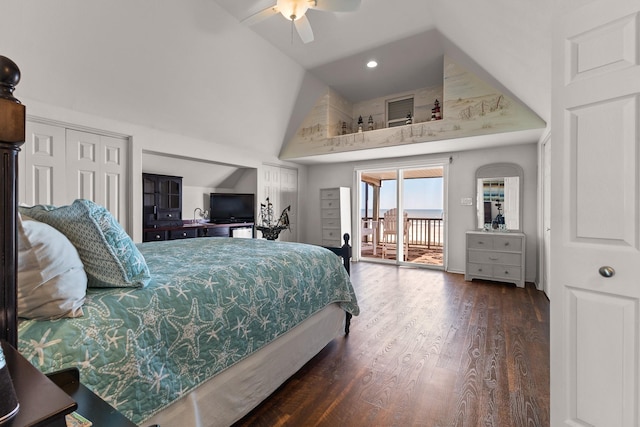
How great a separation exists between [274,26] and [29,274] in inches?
142

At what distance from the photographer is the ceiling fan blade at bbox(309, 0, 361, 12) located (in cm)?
248

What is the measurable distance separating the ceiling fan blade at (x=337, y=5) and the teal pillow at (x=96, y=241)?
2365mm

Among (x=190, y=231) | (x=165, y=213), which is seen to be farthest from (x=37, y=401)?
(x=165, y=213)

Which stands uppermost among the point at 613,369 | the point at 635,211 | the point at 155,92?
the point at 155,92

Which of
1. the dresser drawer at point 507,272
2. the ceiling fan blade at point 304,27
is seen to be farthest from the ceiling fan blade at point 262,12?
the dresser drawer at point 507,272

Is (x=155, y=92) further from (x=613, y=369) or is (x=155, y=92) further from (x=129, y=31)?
(x=613, y=369)

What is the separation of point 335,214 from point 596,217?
15.6ft

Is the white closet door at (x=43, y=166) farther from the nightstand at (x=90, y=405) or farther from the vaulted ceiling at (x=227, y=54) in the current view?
the nightstand at (x=90, y=405)

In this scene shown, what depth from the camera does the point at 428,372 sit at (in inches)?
80.0

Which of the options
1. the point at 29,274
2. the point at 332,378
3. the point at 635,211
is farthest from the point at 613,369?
the point at 29,274

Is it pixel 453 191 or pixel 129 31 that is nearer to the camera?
pixel 129 31

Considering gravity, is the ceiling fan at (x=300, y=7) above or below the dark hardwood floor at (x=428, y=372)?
above

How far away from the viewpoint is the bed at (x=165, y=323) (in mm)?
894

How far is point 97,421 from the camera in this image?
23.1 inches
